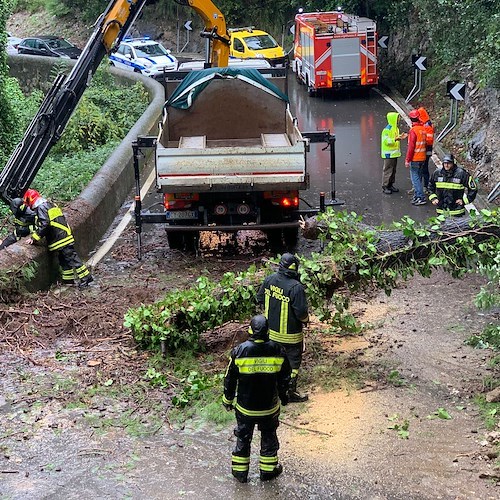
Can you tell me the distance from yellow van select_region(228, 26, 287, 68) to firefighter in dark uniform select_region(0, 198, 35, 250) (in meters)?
21.0

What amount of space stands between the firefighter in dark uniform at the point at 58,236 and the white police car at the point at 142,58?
70.3ft

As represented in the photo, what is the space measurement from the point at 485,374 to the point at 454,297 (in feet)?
8.15

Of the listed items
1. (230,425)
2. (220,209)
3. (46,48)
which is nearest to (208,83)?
(220,209)

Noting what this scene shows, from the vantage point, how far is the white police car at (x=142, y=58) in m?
33.7

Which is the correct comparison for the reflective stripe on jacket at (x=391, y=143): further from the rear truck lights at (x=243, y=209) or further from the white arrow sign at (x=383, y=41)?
the white arrow sign at (x=383, y=41)

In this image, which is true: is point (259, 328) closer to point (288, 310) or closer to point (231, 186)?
point (288, 310)

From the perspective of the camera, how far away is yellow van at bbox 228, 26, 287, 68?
108 ft

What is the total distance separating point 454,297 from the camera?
11.3 meters

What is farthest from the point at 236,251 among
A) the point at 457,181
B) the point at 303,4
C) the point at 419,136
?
the point at 303,4

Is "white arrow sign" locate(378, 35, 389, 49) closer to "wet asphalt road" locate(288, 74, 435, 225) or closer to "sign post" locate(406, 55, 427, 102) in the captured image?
"wet asphalt road" locate(288, 74, 435, 225)

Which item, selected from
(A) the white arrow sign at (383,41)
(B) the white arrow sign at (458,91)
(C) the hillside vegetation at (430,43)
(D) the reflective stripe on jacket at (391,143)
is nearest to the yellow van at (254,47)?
(C) the hillside vegetation at (430,43)

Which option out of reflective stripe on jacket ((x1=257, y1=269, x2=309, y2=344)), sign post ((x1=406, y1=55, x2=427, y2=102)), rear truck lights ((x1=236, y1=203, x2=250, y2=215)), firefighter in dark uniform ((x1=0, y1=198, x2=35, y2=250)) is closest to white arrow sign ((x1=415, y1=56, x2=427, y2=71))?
sign post ((x1=406, y1=55, x2=427, y2=102))

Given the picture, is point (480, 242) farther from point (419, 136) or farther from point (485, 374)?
point (419, 136)

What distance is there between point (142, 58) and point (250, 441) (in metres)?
28.7
